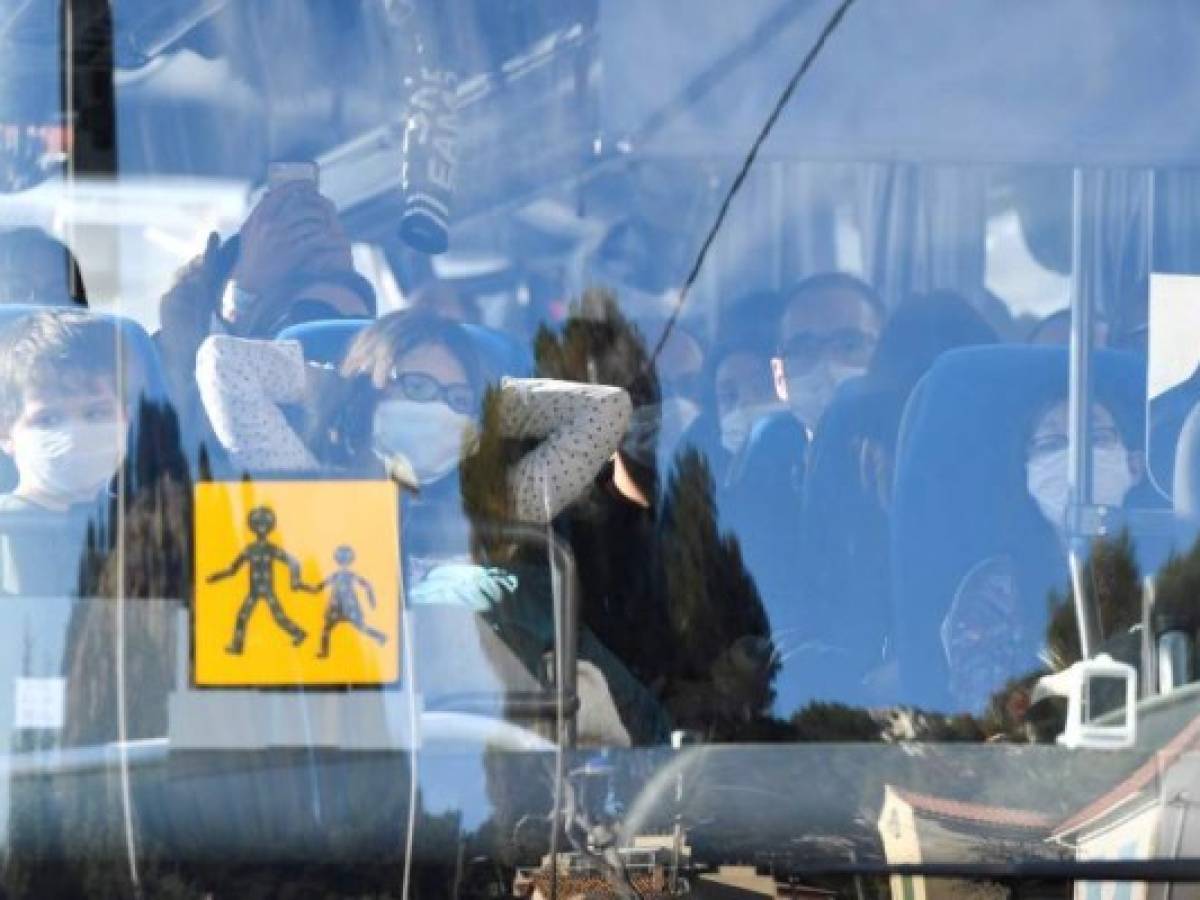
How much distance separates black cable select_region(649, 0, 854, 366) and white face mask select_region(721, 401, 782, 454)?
0.43 feet

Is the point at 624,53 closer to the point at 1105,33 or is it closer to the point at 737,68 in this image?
the point at 737,68

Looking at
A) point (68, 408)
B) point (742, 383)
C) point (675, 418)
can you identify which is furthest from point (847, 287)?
point (68, 408)

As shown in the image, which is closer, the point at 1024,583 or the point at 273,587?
the point at 273,587

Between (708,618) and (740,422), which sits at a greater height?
(740,422)

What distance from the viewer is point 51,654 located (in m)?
3.36

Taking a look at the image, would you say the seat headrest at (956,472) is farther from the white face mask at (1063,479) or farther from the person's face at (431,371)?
the person's face at (431,371)

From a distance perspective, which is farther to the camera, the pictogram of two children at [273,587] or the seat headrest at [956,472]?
the seat headrest at [956,472]

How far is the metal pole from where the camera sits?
3.50 m

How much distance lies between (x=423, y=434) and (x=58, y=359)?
492 mm

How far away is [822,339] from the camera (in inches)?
138

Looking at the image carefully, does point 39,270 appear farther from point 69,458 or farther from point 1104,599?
point 1104,599

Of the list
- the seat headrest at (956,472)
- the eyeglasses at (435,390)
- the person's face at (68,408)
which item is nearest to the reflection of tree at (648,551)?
the eyeglasses at (435,390)

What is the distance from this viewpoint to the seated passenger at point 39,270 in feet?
11.2

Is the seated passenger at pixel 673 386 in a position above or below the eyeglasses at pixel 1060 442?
above
